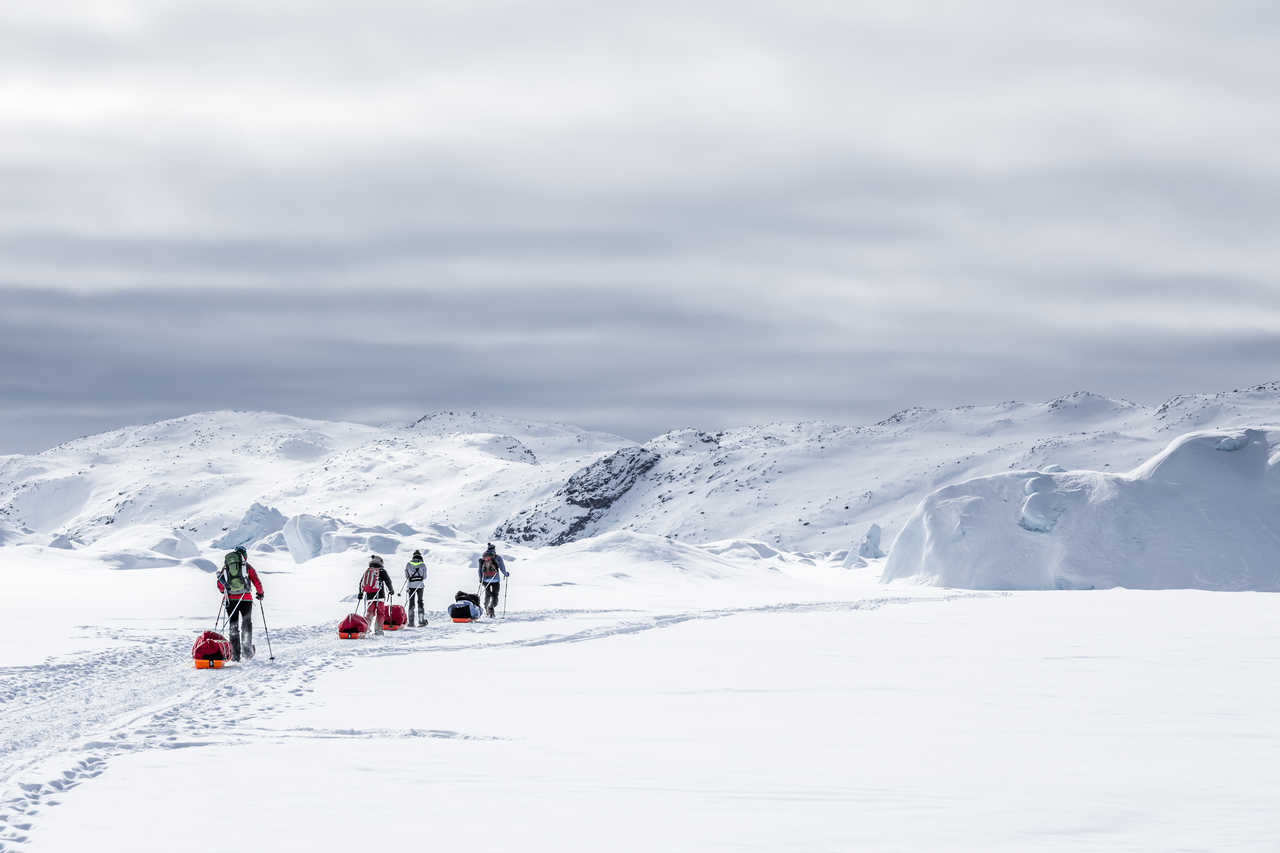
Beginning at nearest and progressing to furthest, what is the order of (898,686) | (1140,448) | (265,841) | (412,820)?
(265,841), (412,820), (898,686), (1140,448)

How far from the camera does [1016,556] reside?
1763 inches

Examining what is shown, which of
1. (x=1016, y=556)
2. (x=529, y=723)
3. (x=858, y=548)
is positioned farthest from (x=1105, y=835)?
(x=858, y=548)

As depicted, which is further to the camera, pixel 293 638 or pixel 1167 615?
pixel 1167 615

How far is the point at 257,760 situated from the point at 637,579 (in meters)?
33.5

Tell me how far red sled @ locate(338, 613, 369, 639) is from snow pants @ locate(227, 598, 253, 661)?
11.1 feet

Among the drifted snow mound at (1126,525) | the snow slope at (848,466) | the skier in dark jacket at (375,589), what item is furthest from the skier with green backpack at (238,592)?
the snow slope at (848,466)

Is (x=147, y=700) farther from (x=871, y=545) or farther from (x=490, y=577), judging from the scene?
(x=871, y=545)

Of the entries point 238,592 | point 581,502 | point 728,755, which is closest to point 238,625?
point 238,592

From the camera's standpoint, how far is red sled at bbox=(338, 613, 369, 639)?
2041cm

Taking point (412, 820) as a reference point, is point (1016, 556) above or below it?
below

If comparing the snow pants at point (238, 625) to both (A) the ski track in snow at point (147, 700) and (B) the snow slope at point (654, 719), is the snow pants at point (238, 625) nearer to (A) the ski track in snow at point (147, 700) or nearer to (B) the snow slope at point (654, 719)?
(A) the ski track in snow at point (147, 700)

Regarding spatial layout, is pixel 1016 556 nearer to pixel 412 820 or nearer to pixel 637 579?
pixel 637 579

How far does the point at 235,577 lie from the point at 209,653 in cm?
140

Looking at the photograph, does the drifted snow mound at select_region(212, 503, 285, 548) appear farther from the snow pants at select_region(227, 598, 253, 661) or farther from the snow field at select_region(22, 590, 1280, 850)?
the snow field at select_region(22, 590, 1280, 850)
